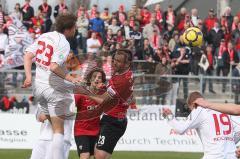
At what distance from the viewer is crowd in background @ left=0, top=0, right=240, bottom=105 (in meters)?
25.3

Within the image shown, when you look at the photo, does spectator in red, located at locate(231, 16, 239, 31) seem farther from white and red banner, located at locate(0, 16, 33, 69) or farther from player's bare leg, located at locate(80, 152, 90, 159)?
player's bare leg, located at locate(80, 152, 90, 159)

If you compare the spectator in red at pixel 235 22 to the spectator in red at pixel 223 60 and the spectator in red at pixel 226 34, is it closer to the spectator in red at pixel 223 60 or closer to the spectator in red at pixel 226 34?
the spectator in red at pixel 226 34

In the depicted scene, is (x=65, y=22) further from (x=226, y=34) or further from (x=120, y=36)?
(x=226, y=34)

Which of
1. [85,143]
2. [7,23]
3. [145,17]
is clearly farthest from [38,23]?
[85,143]

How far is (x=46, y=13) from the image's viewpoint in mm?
27906

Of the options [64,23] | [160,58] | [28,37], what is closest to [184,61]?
[160,58]

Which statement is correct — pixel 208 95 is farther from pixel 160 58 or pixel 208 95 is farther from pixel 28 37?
pixel 28 37

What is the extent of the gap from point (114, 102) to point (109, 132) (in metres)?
0.57

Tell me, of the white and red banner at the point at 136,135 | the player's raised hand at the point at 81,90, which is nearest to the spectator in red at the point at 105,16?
the white and red banner at the point at 136,135

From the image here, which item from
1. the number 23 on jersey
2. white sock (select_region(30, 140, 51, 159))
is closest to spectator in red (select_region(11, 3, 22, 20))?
white sock (select_region(30, 140, 51, 159))

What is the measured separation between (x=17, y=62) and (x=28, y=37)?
1186 mm

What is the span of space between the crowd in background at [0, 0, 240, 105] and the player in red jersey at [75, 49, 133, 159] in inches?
427

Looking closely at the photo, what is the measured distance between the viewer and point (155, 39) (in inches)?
1045

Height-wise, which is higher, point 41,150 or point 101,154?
point 41,150
